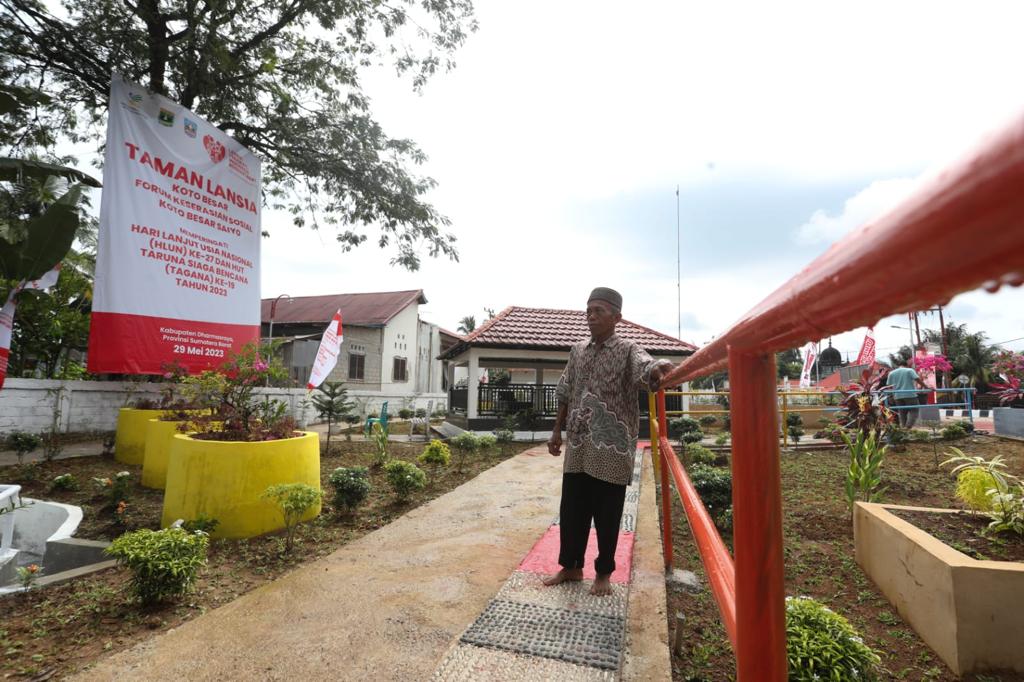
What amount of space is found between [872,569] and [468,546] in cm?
265

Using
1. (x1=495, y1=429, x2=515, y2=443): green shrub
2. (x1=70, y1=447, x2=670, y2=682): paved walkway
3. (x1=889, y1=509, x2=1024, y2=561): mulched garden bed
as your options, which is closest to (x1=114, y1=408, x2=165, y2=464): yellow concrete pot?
(x1=70, y1=447, x2=670, y2=682): paved walkway

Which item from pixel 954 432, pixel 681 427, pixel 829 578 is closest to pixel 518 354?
pixel 681 427

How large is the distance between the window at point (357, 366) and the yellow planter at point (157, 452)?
1467 cm

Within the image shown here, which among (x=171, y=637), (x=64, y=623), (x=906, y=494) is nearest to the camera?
(x=171, y=637)

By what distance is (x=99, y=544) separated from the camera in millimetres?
3822

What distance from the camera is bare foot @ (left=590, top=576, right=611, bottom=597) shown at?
108 inches

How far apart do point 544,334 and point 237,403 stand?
28.9 feet

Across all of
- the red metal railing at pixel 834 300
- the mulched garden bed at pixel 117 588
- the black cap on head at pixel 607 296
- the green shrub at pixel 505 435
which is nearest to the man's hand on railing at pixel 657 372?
the black cap on head at pixel 607 296

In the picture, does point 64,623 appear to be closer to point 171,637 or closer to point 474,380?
point 171,637

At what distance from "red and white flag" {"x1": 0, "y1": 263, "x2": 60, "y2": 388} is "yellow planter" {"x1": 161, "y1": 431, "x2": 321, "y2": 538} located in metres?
2.16

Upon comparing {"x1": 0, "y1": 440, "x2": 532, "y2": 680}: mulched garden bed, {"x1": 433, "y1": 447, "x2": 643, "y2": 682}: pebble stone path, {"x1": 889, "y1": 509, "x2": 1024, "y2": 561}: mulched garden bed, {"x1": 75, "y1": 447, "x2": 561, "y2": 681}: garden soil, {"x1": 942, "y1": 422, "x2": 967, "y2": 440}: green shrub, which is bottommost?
{"x1": 0, "y1": 440, "x2": 532, "y2": 680}: mulched garden bed

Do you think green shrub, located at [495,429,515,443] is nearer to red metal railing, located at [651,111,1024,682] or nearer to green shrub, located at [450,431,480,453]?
green shrub, located at [450,431,480,453]

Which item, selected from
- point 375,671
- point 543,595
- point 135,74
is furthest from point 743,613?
point 135,74

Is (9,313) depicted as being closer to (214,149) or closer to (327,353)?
(214,149)
